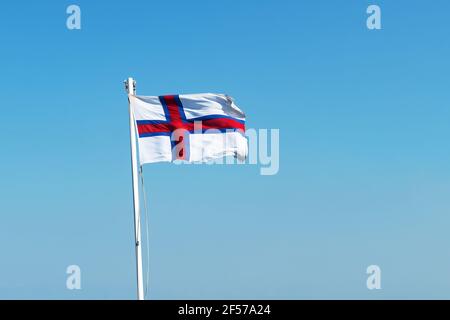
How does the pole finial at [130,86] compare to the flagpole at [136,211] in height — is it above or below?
above

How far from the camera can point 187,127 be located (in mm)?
31812

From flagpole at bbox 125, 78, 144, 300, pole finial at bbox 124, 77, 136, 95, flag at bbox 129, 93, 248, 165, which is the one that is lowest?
flagpole at bbox 125, 78, 144, 300

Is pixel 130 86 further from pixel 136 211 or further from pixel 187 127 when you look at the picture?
pixel 136 211

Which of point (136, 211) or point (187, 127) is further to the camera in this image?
point (187, 127)

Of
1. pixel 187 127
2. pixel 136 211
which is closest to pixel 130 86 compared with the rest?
pixel 187 127

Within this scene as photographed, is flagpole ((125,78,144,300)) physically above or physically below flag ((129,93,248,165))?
below

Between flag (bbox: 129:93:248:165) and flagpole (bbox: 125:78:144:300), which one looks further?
flag (bbox: 129:93:248:165)

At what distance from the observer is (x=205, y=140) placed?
3194cm

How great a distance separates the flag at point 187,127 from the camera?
31.3 m

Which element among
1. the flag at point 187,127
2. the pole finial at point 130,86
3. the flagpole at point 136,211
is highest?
the pole finial at point 130,86

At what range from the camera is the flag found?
31.3 metres
